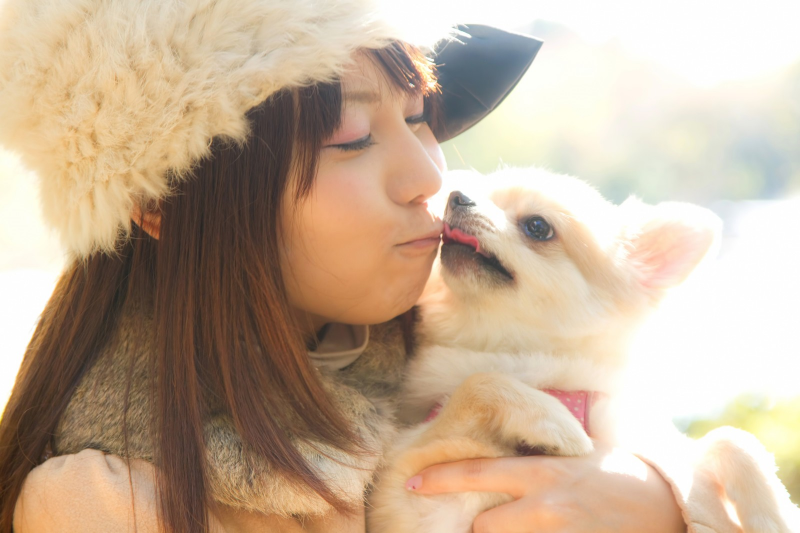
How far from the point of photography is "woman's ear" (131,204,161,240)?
1.74 meters

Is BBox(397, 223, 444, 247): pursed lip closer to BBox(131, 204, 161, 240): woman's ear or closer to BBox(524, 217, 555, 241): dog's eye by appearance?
BBox(524, 217, 555, 241): dog's eye

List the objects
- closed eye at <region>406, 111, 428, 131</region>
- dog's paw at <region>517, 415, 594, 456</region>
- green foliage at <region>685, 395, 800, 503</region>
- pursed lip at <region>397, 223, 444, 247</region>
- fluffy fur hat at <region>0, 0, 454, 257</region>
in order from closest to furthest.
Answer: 1. fluffy fur hat at <region>0, 0, 454, 257</region>
2. dog's paw at <region>517, 415, 594, 456</region>
3. pursed lip at <region>397, 223, 444, 247</region>
4. closed eye at <region>406, 111, 428, 131</region>
5. green foliage at <region>685, 395, 800, 503</region>

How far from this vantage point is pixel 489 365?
7.07 ft

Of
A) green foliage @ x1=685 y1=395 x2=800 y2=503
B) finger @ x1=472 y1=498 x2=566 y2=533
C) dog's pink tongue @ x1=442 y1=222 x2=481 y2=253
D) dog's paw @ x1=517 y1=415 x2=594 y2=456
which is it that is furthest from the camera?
green foliage @ x1=685 y1=395 x2=800 y2=503

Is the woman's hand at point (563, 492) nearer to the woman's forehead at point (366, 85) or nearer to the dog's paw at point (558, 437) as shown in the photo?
the dog's paw at point (558, 437)

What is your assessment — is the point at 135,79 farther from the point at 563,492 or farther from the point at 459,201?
the point at 563,492

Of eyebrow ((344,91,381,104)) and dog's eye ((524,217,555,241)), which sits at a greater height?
eyebrow ((344,91,381,104))

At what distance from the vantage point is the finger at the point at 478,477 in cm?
171

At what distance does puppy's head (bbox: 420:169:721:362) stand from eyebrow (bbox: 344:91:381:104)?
20.3 inches

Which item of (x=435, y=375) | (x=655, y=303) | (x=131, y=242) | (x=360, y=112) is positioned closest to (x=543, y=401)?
(x=435, y=375)

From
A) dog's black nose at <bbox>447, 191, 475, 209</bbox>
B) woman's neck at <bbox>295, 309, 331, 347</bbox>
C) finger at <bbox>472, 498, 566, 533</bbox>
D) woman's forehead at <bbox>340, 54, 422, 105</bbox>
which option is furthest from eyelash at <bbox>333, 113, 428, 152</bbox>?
finger at <bbox>472, 498, 566, 533</bbox>

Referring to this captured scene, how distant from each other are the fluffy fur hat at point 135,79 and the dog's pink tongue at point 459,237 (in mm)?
723

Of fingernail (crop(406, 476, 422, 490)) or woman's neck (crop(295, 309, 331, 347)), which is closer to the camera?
fingernail (crop(406, 476, 422, 490))

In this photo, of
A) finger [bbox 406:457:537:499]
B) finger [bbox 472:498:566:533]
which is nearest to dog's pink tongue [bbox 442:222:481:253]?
finger [bbox 406:457:537:499]
